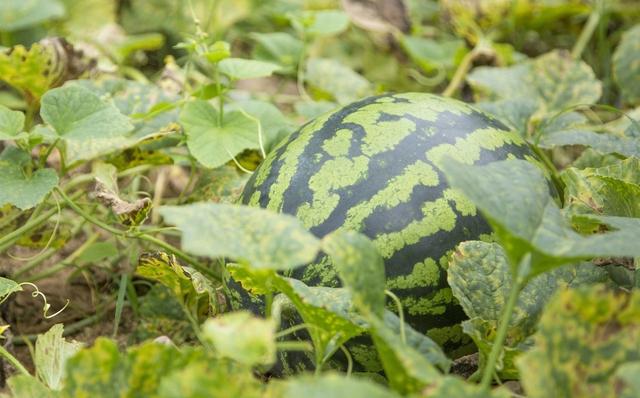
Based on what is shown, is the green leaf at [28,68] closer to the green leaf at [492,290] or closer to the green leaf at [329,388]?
the green leaf at [492,290]

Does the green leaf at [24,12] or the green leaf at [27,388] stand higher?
the green leaf at [27,388]

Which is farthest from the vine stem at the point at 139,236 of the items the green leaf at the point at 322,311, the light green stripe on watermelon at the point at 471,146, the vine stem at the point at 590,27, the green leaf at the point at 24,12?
the vine stem at the point at 590,27

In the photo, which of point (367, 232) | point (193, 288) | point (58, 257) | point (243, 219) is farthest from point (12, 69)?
point (243, 219)

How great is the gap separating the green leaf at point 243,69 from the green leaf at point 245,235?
0.78 meters

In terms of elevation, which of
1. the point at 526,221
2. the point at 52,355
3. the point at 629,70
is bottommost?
the point at 52,355

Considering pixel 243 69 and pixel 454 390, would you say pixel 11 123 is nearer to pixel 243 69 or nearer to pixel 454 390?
pixel 243 69

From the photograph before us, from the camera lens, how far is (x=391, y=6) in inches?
113

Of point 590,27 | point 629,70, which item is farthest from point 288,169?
point 590,27

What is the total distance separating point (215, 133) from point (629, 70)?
50.8 inches

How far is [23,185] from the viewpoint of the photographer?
1.44 m

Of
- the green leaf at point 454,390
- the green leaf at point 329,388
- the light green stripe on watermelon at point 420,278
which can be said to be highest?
the green leaf at point 329,388

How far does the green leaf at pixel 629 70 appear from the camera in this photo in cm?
228

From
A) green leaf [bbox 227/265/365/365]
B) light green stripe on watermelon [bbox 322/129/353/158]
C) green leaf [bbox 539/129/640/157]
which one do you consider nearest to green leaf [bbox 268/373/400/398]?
green leaf [bbox 227/265/365/365]

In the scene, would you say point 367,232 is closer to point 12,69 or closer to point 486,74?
point 12,69
